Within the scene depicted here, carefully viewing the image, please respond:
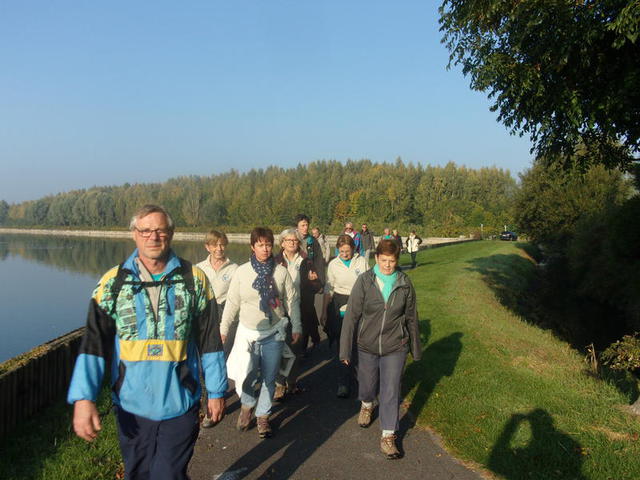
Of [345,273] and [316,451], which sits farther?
[345,273]

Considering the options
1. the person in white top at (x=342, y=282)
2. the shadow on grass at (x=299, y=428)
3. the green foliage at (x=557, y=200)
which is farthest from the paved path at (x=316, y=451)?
the green foliage at (x=557, y=200)

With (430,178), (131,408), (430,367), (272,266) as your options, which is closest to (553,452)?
(430,367)

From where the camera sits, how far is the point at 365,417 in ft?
17.2

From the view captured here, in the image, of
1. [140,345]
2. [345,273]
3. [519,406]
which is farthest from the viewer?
[345,273]

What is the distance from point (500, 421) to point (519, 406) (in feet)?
1.69

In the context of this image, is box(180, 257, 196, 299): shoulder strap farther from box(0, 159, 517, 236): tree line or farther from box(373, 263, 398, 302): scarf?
box(0, 159, 517, 236): tree line

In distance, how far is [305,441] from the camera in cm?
486

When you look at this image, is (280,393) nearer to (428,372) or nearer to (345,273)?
(345,273)

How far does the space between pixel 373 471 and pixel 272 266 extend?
7.16 ft

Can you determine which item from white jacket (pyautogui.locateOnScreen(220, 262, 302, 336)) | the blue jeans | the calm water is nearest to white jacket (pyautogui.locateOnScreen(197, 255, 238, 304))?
white jacket (pyautogui.locateOnScreen(220, 262, 302, 336))

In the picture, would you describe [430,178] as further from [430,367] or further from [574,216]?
[430,367]

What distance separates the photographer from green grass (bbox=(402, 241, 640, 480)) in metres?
4.37

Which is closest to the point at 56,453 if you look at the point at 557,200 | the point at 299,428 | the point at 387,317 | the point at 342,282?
the point at 299,428

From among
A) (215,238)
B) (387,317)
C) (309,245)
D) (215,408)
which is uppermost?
(215,238)
